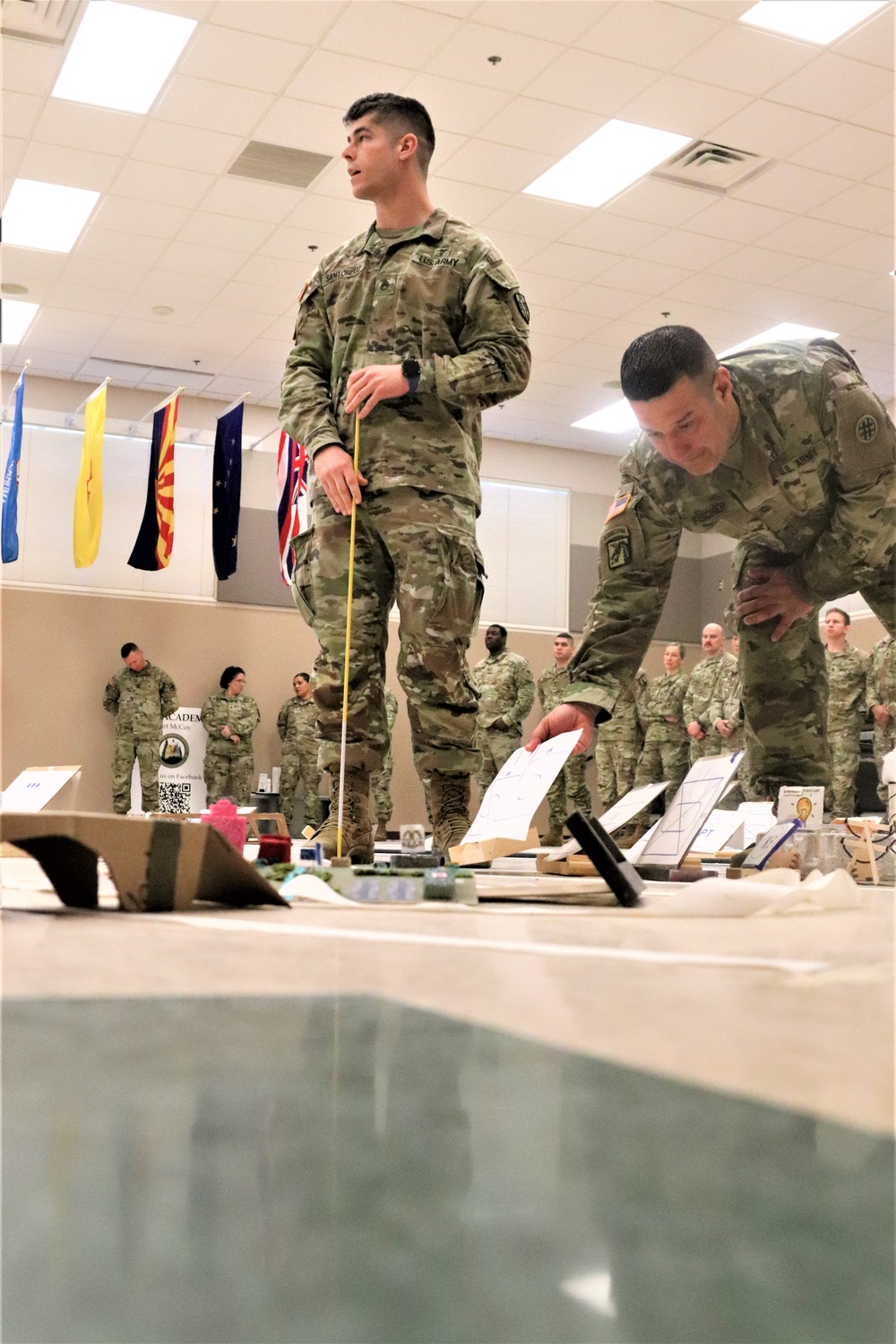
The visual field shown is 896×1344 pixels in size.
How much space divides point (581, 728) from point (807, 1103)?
1340 mm

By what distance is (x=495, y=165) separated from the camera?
5926 mm

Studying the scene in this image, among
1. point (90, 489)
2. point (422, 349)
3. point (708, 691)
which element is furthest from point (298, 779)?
point (422, 349)

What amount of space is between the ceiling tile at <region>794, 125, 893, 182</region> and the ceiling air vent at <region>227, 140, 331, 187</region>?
7.51 feet

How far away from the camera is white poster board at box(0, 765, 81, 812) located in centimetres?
221

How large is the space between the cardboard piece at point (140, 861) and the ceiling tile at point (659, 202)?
5.79 meters

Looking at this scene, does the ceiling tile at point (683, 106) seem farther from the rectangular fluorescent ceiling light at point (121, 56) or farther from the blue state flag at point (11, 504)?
the blue state flag at point (11, 504)

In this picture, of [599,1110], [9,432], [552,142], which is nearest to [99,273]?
[9,432]

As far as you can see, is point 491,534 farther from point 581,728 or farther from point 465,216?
point 581,728

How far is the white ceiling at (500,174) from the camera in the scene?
16.2ft

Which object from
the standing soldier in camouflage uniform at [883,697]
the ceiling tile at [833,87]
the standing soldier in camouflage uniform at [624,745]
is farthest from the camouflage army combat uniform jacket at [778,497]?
the standing soldier in camouflage uniform at [624,745]

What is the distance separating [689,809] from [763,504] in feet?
2.56

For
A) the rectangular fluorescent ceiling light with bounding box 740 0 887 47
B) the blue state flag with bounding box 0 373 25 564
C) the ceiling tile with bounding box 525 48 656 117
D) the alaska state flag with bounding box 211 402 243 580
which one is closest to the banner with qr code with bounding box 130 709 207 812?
the alaska state flag with bounding box 211 402 243 580

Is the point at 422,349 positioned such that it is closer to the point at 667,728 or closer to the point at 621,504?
the point at 621,504

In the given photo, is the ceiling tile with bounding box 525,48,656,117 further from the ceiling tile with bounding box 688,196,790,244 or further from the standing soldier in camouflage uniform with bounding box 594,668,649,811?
the standing soldier in camouflage uniform with bounding box 594,668,649,811
